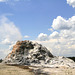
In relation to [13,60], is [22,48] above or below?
above

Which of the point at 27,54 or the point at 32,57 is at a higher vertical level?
the point at 27,54

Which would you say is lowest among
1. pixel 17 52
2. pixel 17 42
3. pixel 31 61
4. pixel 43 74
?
pixel 43 74

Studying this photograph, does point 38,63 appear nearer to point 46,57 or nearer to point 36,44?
point 46,57

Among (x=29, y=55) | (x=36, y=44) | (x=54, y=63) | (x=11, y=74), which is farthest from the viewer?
(x=36, y=44)

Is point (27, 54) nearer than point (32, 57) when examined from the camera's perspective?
No

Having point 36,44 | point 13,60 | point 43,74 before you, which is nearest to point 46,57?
point 36,44

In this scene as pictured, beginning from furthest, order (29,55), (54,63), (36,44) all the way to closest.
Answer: (36,44) → (29,55) → (54,63)

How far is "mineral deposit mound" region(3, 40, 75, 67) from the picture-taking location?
33.0m

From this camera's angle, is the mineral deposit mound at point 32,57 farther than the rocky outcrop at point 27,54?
No

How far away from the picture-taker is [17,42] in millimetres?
39625

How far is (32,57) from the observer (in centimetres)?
3425

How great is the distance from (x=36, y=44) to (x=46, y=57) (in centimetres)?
560

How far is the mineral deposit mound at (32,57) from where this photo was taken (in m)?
33.0

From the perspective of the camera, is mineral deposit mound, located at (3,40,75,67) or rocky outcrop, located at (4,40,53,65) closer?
mineral deposit mound, located at (3,40,75,67)
